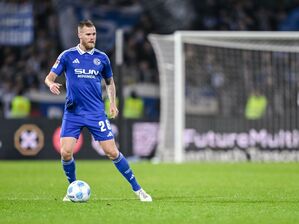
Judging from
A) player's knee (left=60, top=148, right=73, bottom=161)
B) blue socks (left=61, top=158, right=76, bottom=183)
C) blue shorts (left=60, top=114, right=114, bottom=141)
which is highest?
blue shorts (left=60, top=114, right=114, bottom=141)

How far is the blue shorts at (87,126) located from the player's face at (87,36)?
0.84 m

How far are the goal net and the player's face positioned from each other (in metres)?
11.2

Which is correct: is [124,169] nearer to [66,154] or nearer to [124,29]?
Result: [66,154]

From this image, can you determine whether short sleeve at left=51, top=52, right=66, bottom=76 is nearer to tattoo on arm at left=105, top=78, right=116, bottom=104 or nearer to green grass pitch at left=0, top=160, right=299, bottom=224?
tattoo on arm at left=105, top=78, right=116, bottom=104

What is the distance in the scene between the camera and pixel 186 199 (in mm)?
10836

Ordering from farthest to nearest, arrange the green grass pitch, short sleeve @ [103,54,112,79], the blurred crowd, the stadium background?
the blurred crowd < the stadium background < short sleeve @ [103,54,112,79] < the green grass pitch

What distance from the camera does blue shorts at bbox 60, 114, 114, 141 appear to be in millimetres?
10383

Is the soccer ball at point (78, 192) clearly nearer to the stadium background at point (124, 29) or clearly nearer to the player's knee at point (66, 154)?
the player's knee at point (66, 154)

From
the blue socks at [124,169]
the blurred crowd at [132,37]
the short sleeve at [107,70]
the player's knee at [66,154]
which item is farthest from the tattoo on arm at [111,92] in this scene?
the blurred crowd at [132,37]

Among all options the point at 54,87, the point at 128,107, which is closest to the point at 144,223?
the point at 54,87

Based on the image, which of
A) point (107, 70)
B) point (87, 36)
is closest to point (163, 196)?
point (107, 70)

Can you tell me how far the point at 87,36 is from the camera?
1025 cm

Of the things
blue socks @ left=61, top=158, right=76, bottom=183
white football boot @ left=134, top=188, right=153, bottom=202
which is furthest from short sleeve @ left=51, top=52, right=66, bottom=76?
white football boot @ left=134, top=188, right=153, bottom=202

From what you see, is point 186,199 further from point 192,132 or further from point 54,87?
point 192,132
